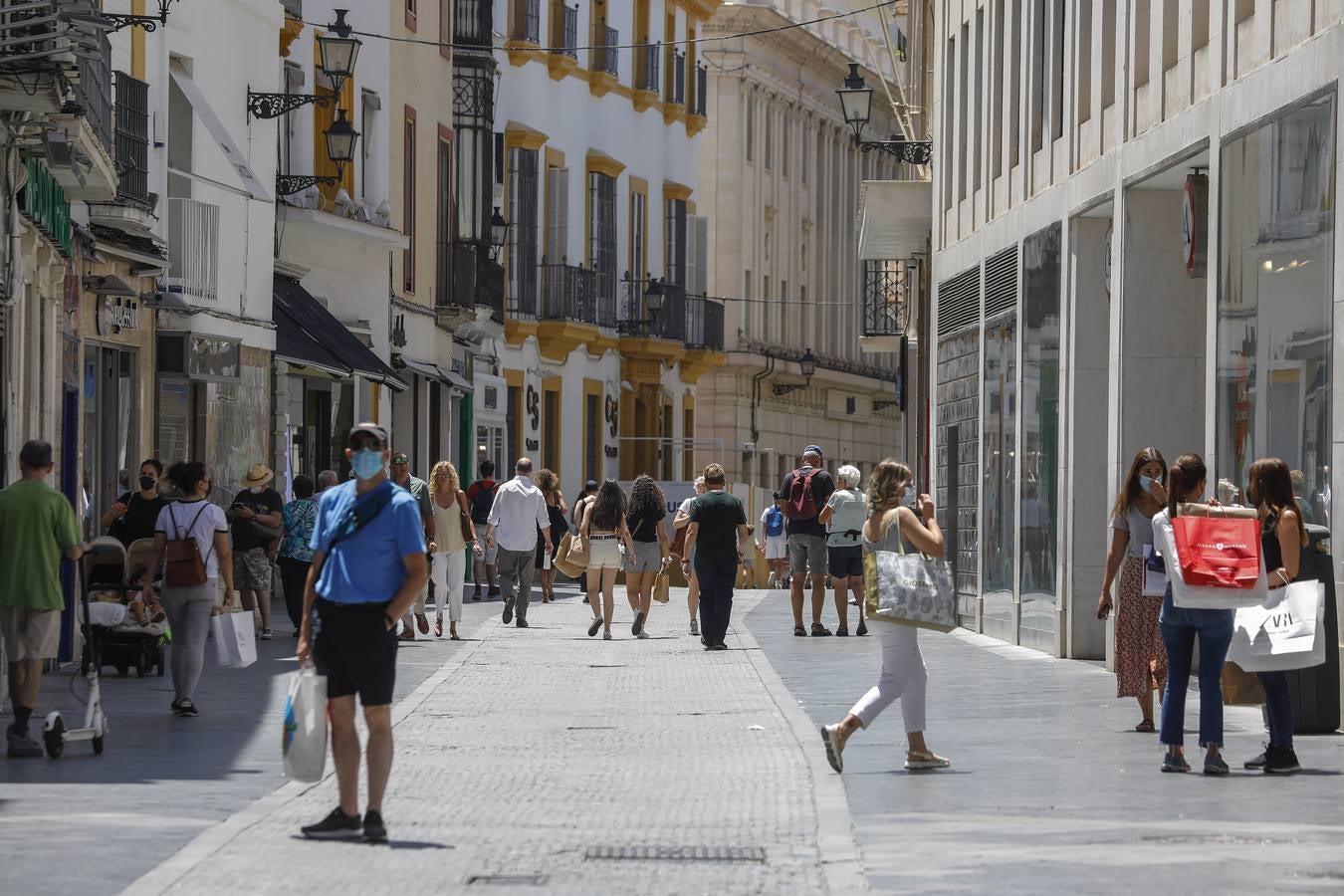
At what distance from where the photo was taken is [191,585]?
17500 mm

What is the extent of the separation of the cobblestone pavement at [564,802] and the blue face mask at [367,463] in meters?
1.52

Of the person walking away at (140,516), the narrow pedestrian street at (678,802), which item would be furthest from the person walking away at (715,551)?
the person walking away at (140,516)

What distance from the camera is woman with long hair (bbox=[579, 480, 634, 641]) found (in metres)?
27.4

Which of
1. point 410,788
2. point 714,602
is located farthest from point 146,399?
point 410,788

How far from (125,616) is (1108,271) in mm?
8768

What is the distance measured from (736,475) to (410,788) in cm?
5936

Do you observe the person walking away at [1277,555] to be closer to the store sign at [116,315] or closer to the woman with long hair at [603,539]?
the woman with long hair at [603,539]

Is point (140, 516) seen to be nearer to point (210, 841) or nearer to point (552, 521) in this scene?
point (210, 841)

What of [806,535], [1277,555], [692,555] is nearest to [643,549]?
[692,555]

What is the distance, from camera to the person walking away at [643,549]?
27812mm

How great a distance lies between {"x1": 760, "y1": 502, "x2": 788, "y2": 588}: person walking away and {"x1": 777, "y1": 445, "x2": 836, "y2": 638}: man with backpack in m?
17.1

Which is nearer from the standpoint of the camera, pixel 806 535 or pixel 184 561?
pixel 184 561

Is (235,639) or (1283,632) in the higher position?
(1283,632)

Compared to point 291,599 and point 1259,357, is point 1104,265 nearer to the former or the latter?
point 1259,357
